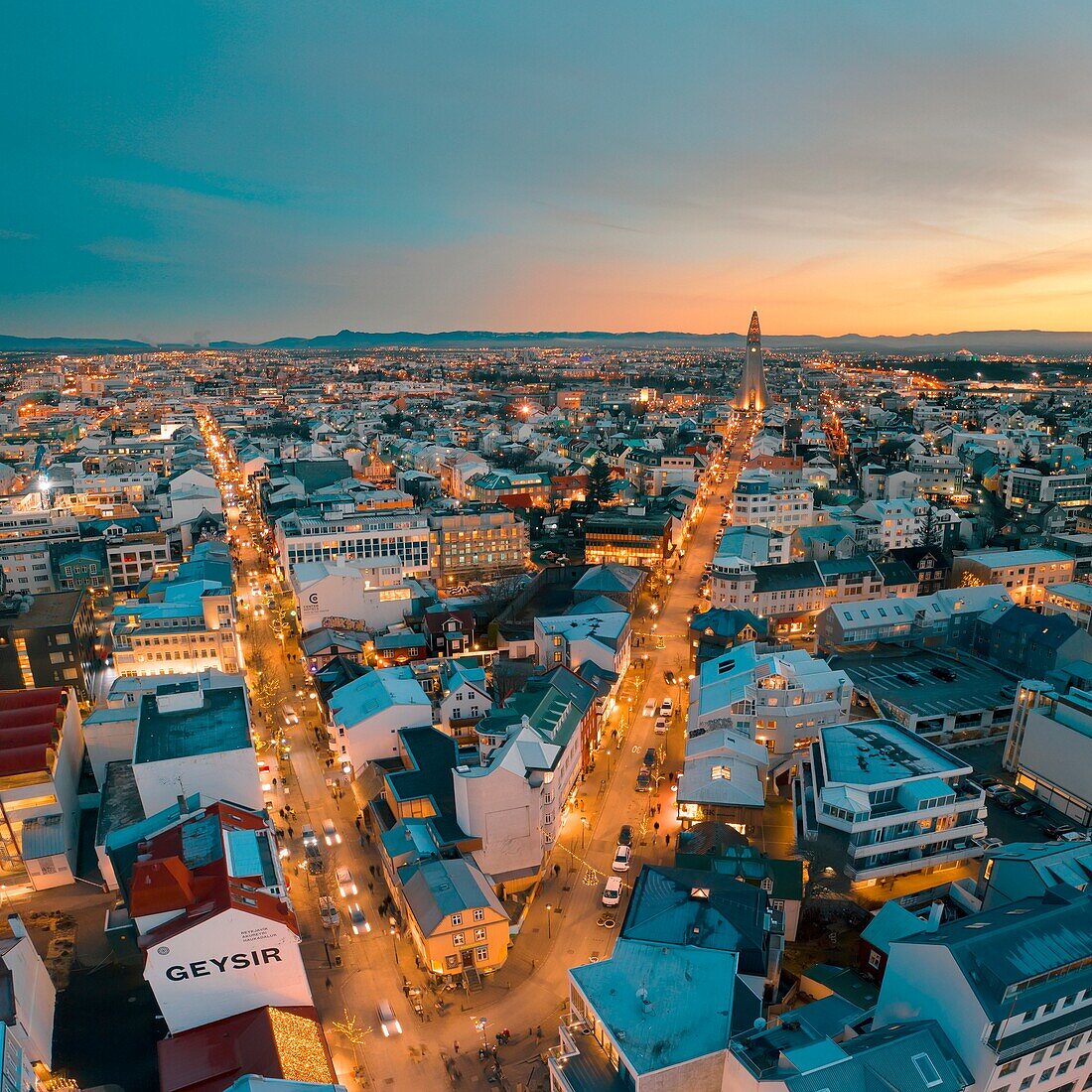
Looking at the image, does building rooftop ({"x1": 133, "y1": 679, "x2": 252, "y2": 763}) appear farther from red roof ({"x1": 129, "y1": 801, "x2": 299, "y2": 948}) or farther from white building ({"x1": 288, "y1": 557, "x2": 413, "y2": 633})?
white building ({"x1": 288, "y1": 557, "x2": 413, "y2": 633})

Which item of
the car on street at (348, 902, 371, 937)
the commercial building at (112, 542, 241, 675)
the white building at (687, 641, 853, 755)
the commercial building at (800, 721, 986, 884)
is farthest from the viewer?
the commercial building at (112, 542, 241, 675)

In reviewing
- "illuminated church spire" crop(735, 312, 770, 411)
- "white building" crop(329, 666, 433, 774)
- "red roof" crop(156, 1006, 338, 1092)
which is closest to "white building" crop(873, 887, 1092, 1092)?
"red roof" crop(156, 1006, 338, 1092)

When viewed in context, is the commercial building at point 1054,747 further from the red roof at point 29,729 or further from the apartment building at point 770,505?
the red roof at point 29,729

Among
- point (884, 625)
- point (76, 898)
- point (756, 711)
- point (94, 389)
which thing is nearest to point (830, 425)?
point (884, 625)

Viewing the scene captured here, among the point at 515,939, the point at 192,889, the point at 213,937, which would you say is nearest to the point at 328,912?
the point at 192,889

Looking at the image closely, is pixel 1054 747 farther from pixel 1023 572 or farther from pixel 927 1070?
pixel 1023 572

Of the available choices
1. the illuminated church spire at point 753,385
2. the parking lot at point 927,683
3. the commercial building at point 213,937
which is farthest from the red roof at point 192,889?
the illuminated church spire at point 753,385

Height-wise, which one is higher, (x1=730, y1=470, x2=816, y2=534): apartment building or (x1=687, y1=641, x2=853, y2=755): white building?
(x1=730, y1=470, x2=816, y2=534): apartment building

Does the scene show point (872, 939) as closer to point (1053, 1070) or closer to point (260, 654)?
point (1053, 1070)
